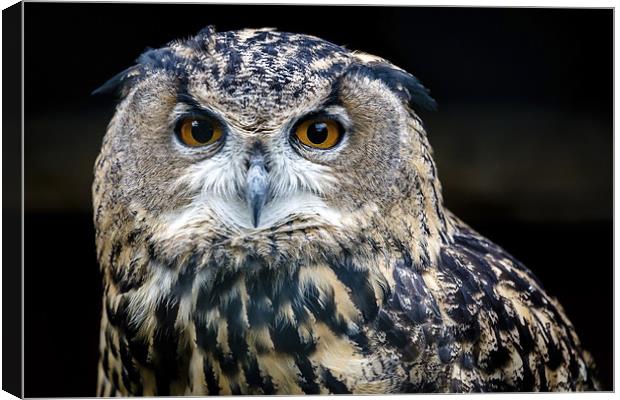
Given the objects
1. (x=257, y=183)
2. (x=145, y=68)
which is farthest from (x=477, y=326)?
(x=145, y=68)

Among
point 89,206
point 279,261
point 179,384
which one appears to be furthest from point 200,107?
point 179,384

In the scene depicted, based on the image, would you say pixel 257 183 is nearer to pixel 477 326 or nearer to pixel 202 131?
pixel 202 131

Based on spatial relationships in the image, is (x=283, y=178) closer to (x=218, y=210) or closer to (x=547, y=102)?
(x=218, y=210)

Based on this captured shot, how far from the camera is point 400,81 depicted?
1582 millimetres

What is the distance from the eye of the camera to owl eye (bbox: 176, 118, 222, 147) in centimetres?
145

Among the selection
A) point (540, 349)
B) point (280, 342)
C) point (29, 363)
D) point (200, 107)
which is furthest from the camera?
point (29, 363)

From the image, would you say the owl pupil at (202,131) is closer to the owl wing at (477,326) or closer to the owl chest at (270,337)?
the owl chest at (270,337)

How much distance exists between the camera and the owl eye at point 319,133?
146 centimetres

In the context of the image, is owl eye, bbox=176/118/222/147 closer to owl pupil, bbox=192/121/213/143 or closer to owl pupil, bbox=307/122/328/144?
owl pupil, bbox=192/121/213/143

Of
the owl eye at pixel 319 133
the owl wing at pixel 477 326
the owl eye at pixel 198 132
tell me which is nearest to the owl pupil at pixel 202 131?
the owl eye at pixel 198 132

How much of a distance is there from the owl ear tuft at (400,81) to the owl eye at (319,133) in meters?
0.11

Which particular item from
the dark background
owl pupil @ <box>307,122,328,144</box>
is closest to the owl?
owl pupil @ <box>307,122,328,144</box>

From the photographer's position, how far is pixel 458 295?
161 centimetres

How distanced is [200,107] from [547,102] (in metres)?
0.85
